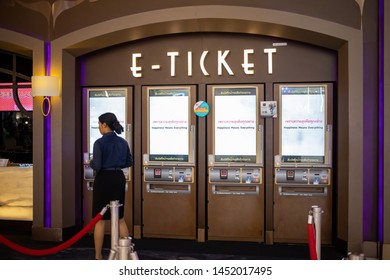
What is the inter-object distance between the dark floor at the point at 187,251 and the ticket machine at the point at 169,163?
21cm

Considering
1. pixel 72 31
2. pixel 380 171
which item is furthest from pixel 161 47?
pixel 380 171

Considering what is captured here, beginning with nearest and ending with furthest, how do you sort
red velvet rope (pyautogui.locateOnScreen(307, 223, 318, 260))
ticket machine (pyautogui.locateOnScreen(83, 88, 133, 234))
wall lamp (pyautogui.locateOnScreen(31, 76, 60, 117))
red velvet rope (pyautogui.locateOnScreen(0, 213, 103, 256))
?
red velvet rope (pyautogui.locateOnScreen(307, 223, 318, 260)) → red velvet rope (pyautogui.locateOnScreen(0, 213, 103, 256)) → wall lamp (pyautogui.locateOnScreen(31, 76, 60, 117)) → ticket machine (pyautogui.locateOnScreen(83, 88, 133, 234))

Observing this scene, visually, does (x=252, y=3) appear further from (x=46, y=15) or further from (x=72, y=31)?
(x=46, y=15)

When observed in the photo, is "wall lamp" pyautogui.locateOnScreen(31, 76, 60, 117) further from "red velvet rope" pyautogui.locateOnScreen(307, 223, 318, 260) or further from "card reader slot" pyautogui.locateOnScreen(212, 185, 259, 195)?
"red velvet rope" pyautogui.locateOnScreen(307, 223, 318, 260)

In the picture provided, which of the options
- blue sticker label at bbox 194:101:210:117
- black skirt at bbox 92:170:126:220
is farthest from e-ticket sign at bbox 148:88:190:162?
black skirt at bbox 92:170:126:220

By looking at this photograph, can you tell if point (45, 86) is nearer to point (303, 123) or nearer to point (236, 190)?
point (236, 190)

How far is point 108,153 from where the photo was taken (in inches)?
149

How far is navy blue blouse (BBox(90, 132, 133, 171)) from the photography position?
12.3 feet

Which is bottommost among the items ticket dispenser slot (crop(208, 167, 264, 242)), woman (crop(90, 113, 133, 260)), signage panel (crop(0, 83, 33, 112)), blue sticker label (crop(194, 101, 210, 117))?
ticket dispenser slot (crop(208, 167, 264, 242))

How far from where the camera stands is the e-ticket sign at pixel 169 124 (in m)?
4.99

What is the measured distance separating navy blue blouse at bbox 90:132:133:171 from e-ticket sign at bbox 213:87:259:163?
4.63 ft

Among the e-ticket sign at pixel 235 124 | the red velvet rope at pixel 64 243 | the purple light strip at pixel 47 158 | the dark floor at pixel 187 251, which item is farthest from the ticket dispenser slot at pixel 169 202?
the red velvet rope at pixel 64 243

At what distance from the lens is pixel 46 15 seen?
192 inches

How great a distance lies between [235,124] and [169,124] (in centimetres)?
78
